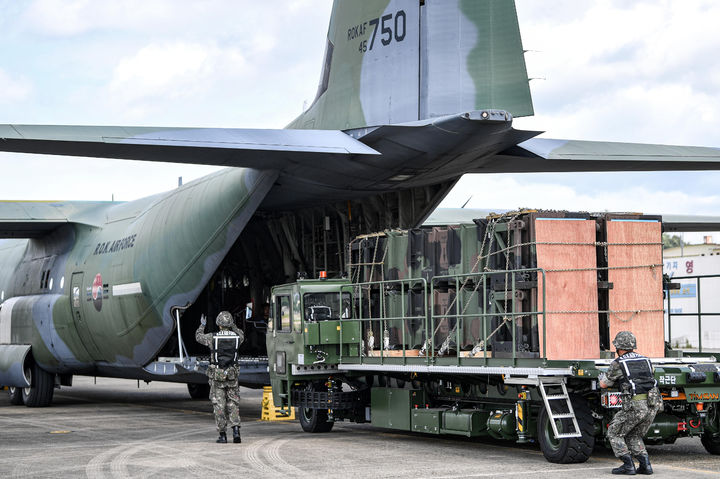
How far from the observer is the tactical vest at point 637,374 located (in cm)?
995

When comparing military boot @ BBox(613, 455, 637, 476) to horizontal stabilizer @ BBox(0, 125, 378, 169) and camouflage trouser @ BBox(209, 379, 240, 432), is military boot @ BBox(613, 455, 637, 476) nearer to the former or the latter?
camouflage trouser @ BBox(209, 379, 240, 432)

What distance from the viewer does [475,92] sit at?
1361 centimetres

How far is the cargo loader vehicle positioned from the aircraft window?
151mm

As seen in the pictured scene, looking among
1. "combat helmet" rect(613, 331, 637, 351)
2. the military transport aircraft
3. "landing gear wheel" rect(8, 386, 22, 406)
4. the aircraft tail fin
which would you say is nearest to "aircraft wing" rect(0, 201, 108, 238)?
the military transport aircraft

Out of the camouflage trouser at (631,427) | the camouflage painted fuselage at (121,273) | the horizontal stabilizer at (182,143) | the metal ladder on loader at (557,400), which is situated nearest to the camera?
the camouflage trouser at (631,427)

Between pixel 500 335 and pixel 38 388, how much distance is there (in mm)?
15355

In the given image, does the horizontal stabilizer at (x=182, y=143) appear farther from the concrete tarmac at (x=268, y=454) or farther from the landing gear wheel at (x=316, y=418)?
the concrete tarmac at (x=268, y=454)

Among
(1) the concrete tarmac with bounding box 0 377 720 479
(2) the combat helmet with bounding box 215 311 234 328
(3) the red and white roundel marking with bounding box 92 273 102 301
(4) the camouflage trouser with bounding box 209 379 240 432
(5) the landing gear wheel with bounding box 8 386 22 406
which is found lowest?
(5) the landing gear wheel with bounding box 8 386 22 406

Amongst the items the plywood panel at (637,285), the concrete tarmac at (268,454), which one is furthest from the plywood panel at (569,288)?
the concrete tarmac at (268,454)

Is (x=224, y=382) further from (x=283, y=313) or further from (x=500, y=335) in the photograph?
(x=500, y=335)

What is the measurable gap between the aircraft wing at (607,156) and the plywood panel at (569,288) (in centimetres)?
369

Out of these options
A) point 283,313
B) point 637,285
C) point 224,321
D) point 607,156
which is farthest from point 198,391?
point 637,285

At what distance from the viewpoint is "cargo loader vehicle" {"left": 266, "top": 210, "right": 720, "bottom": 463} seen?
10781 mm

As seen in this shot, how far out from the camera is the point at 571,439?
10508 millimetres
